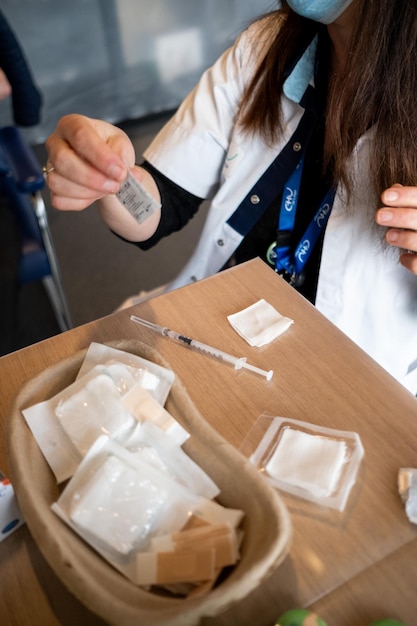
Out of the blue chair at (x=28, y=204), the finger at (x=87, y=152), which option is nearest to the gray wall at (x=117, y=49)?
the blue chair at (x=28, y=204)

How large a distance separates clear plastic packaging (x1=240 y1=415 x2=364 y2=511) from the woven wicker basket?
6 cm

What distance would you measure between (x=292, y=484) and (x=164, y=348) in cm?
20

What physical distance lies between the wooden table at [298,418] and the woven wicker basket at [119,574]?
0.17ft

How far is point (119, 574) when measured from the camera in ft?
1.12

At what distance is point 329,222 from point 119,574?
55 centimetres

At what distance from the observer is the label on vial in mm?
531

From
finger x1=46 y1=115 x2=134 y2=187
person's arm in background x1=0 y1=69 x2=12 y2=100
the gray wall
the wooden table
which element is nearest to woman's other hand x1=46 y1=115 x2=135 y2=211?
finger x1=46 y1=115 x2=134 y2=187

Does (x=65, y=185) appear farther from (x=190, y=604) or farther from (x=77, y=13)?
(x=77, y=13)

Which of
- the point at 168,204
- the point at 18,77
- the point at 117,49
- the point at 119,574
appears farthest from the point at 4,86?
the point at 117,49

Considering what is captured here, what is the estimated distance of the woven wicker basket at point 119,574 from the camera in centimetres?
30

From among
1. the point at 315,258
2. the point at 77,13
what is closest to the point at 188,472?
the point at 315,258

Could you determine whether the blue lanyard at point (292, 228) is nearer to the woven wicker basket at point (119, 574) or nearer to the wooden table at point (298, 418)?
the wooden table at point (298, 418)

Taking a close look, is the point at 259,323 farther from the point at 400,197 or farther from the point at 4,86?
the point at 4,86

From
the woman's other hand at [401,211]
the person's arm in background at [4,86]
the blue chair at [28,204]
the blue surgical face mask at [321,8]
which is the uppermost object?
the blue surgical face mask at [321,8]
